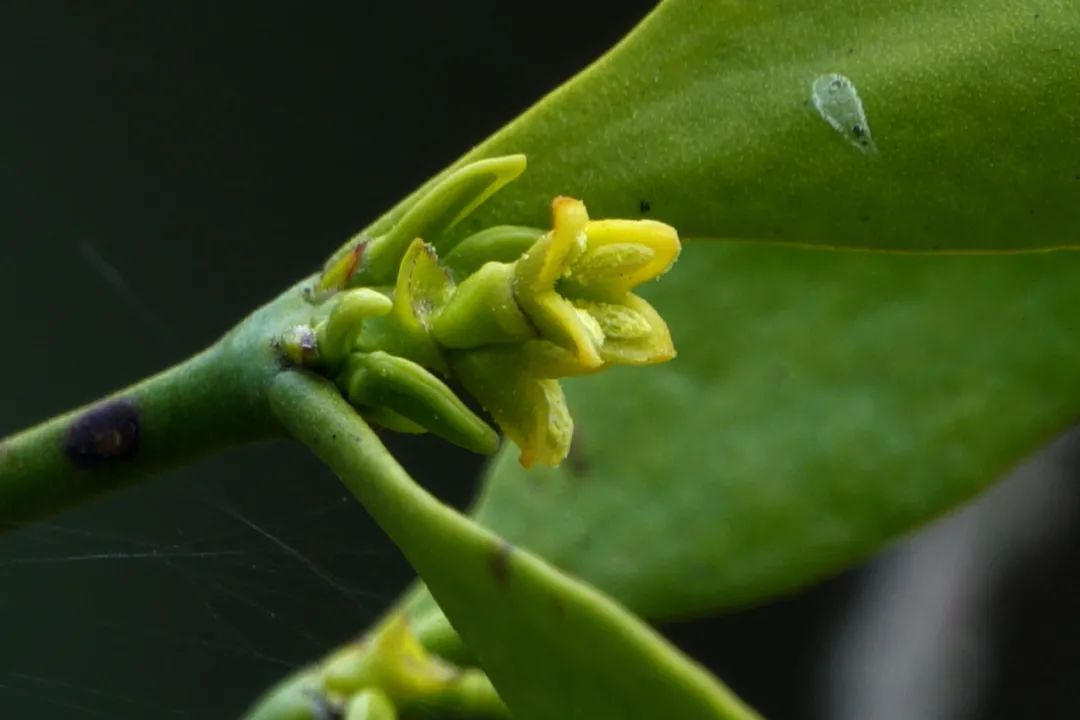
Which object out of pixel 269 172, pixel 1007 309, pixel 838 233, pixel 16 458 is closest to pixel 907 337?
pixel 1007 309

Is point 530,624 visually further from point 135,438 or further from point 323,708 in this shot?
point 323,708

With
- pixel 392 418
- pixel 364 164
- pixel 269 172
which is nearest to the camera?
pixel 392 418

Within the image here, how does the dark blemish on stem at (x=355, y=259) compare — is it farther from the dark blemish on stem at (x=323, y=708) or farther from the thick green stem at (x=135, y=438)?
the dark blemish on stem at (x=323, y=708)

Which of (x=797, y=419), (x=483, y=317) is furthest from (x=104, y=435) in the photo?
(x=797, y=419)

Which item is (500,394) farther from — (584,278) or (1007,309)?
(1007,309)

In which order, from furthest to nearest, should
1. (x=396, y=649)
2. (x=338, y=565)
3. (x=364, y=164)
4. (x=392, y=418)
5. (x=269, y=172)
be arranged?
(x=364, y=164) → (x=269, y=172) → (x=338, y=565) → (x=396, y=649) → (x=392, y=418)

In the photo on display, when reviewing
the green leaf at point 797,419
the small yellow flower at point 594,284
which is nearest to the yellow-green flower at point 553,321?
the small yellow flower at point 594,284
